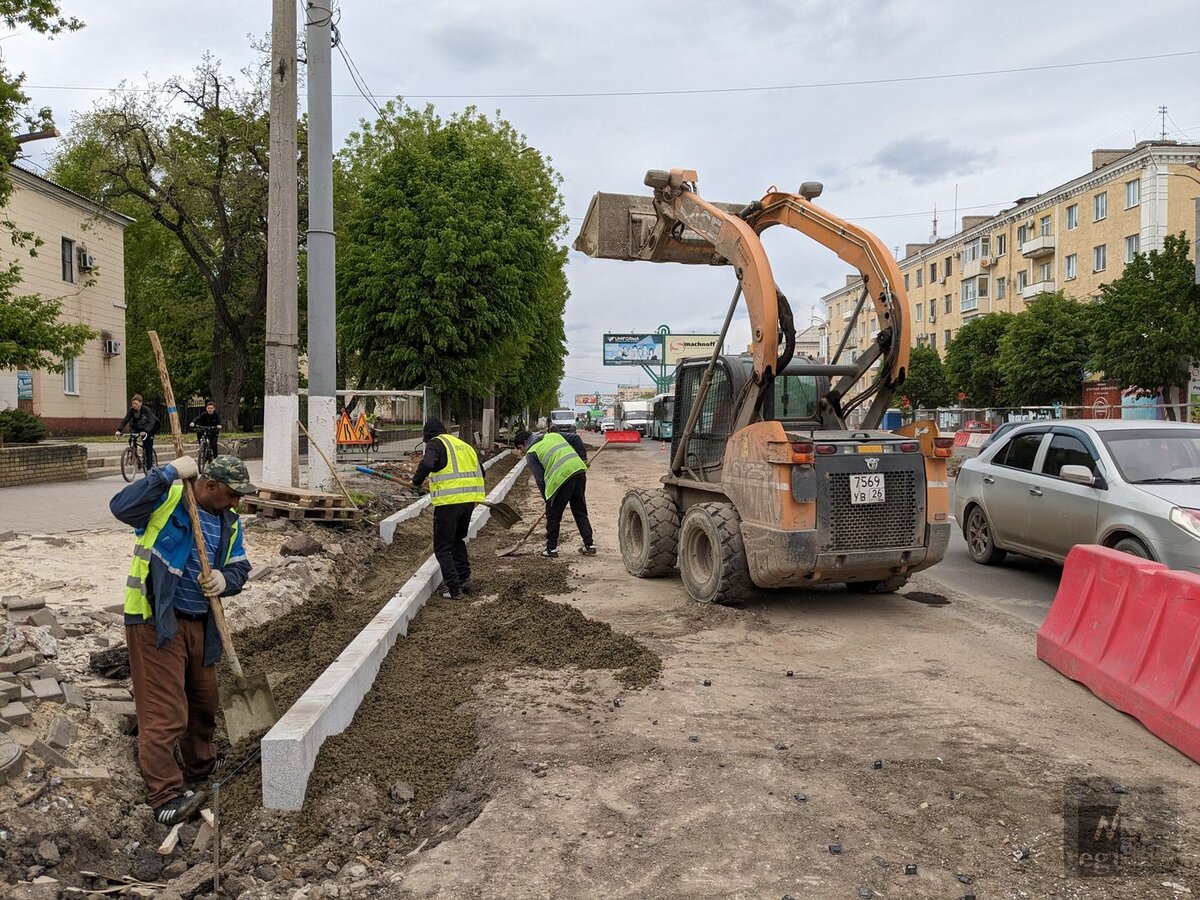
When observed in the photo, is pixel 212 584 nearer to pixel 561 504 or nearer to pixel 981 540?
pixel 561 504

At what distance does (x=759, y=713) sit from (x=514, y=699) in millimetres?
1454

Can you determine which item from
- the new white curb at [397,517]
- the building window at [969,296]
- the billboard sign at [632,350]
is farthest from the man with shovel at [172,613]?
the billboard sign at [632,350]

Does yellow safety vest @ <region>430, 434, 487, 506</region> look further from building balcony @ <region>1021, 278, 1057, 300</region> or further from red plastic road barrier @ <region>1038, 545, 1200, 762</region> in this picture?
building balcony @ <region>1021, 278, 1057, 300</region>

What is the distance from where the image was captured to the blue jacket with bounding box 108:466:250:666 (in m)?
4.20

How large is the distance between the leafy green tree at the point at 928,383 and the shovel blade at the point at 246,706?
49259 mm

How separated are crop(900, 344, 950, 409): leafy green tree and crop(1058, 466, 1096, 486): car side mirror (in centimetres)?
4445

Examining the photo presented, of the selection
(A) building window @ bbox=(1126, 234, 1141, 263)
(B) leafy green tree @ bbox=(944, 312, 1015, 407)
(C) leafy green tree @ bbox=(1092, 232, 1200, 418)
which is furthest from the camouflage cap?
(A) building window @ bbox=(1126, 234, 1141, 263)

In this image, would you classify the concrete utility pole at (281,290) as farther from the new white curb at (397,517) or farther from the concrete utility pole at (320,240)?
the new white curb at (397,517)

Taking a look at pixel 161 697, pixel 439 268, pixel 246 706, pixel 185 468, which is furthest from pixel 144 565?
pixel 439 268

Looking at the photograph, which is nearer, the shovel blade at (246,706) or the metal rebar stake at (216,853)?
the metal rebar stake at (216,853)

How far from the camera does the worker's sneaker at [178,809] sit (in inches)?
167

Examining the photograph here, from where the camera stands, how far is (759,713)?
17.1ft

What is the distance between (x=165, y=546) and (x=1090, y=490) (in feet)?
23.9

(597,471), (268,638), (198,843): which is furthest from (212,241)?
(198,843)
